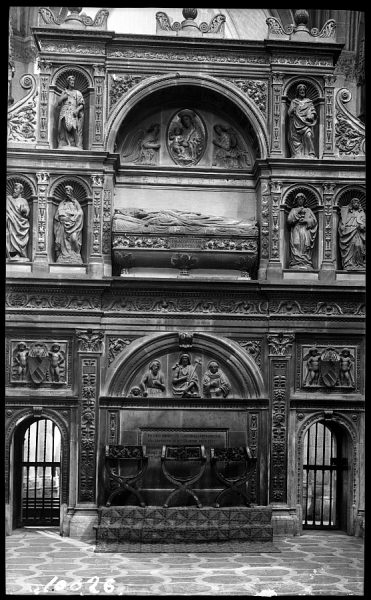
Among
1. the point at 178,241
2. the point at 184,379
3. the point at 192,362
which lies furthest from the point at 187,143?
the point at 184,379

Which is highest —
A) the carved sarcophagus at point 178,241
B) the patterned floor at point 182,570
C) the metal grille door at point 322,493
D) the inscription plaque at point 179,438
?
the carved sarcophagus at point 178,241

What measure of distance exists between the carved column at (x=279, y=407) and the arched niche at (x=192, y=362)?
0.28 meters

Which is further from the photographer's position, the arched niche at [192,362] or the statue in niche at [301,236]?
the statue in niche at [301,236]

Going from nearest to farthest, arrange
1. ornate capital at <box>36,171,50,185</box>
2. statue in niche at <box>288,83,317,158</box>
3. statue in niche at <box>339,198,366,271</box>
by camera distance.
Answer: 1. ornate capital at <box>36,171,50,185</box>
2. statue in niche at <box>339,198,366,271</box>
3. statue in niche at <box>288,83,317,158</box>

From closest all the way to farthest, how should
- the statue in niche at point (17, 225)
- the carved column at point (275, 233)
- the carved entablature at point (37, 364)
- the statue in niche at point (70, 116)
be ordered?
1. the carved entablature at point (37, 364)
2. the statue in niche at point (17, 225)
3. the statue in niche at point (70, 116)
4. the carved column at point (275, 233)

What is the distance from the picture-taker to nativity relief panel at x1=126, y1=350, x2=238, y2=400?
15875 millimetres

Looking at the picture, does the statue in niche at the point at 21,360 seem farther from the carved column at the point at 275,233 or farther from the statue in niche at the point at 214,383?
the carved column at the point at 275,233

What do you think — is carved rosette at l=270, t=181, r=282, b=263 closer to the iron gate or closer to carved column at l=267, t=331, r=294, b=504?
carved column at l=267, t=331, r=294, b=504

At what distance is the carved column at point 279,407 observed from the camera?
15742 mm

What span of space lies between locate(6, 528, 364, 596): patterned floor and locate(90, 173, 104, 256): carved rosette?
17.1 ft

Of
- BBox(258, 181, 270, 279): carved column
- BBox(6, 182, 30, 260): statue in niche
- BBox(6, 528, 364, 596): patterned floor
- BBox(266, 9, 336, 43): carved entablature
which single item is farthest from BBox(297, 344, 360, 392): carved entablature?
BBox(266, 9, 336, 43): carved entablature

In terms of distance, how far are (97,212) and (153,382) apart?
10.7 ft

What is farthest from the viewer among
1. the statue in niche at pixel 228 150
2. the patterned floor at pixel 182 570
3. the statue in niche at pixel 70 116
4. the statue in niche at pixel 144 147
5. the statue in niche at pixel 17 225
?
the statue in niche at pixel 228 150

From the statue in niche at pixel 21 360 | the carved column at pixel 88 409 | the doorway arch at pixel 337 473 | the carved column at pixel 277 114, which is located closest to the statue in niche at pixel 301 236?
the carved column at pixel 277 114
